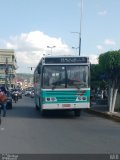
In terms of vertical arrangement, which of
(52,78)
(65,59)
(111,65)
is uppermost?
(65,59)

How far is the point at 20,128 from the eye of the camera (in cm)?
1872

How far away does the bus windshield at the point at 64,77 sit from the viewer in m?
23.6

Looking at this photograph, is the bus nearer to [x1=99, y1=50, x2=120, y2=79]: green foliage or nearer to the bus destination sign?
the bus destination sign

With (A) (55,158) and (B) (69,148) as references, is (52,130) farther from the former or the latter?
(A) (55,158)

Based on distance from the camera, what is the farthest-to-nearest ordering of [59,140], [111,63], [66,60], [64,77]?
→ 1. [111,63]
2. [66,60]
3. [64,77]
4. [59,140]

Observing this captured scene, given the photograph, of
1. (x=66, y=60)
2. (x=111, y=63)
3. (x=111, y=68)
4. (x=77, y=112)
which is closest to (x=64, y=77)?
(x=66, y=60)

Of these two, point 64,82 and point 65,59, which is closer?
point 64,82

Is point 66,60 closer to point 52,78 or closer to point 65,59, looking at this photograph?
point 65,59

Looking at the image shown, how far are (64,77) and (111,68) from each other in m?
4.18

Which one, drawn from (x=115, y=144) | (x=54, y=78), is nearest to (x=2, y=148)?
(x=115, y=144)

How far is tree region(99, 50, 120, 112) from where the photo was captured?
2627 cm

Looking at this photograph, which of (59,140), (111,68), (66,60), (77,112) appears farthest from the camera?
(111,68)

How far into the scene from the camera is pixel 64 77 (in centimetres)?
2358

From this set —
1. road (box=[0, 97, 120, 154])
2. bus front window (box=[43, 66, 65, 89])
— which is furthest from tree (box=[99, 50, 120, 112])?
road (box=[0, 97, 120, 154])
